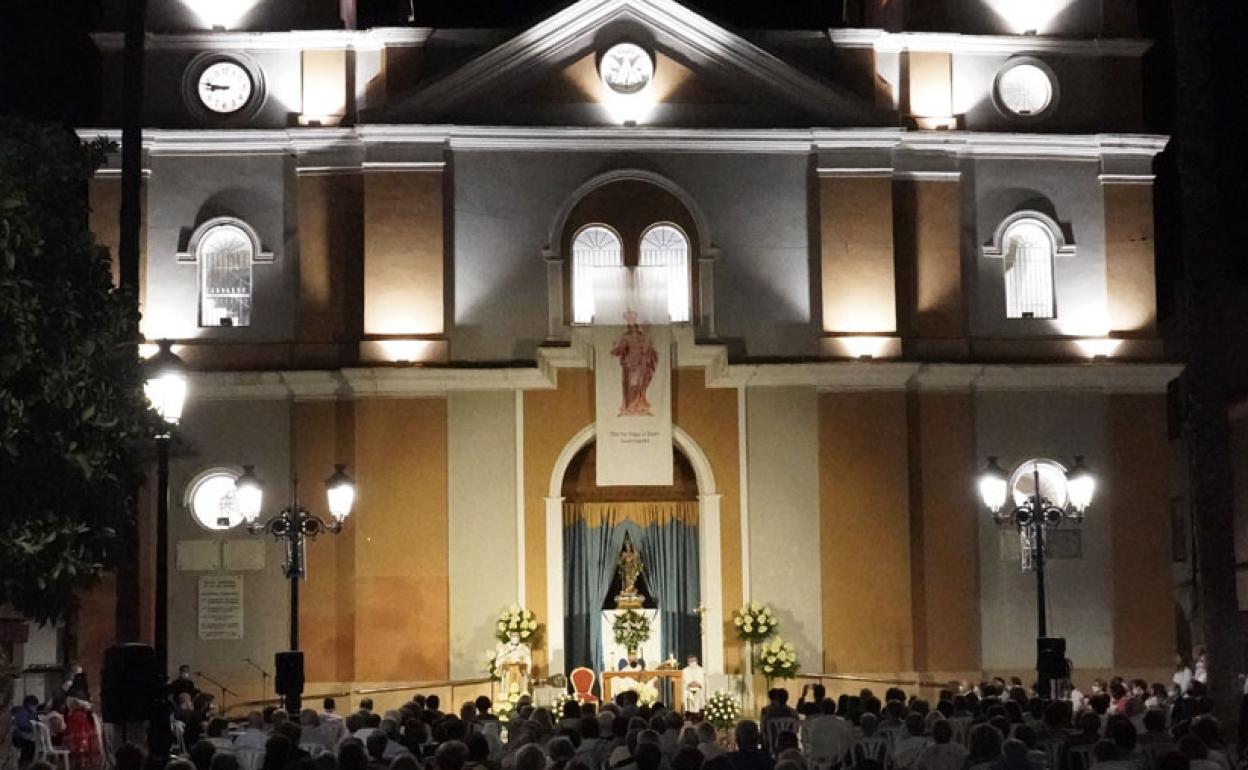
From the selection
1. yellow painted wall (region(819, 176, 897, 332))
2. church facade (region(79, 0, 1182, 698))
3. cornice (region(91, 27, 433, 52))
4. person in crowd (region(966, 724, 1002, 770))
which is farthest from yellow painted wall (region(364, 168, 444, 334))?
person in crowd (region(966, 724, 1002, 770))

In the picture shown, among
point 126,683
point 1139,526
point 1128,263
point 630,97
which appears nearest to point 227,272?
point 630,97

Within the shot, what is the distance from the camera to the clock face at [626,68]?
118ft

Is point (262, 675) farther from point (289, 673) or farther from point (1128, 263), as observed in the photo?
point (1128, 263)

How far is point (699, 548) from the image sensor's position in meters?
35.3

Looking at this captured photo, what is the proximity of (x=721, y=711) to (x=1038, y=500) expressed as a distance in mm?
7669

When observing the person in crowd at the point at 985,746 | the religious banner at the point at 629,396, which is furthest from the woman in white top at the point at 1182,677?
the person in crowd at the point at 985,746

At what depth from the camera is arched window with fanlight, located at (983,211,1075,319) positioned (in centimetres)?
3691

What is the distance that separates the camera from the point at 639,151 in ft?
118

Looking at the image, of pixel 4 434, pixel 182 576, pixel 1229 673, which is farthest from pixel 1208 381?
pixel 182 576

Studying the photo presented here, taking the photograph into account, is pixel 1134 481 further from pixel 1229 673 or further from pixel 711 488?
pixel 1229 673

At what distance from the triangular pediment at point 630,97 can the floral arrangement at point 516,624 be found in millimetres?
8530

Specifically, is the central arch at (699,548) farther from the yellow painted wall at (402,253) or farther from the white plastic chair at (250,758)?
the white plastic chair at (250,758)

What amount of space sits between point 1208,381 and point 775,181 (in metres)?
14.7

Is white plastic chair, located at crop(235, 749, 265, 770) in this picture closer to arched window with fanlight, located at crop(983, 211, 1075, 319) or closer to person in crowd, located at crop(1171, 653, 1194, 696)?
person in crowd, located at crop(1171, 653, 1194, 696)
